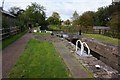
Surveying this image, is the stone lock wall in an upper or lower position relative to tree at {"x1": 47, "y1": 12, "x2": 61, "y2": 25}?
lower

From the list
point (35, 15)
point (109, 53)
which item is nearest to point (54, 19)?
point (35, 15)

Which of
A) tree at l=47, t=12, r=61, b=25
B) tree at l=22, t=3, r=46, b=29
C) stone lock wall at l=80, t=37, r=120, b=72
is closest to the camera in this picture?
stone lock wall at l=80, t=37, r=120, b=72

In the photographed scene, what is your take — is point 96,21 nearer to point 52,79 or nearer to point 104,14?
point 104,14

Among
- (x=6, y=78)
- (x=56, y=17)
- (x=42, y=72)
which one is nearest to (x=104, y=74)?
(x=42, y=72)

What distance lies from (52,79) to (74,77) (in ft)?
2.61

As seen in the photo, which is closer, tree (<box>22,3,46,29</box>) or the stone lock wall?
the stone lock wall

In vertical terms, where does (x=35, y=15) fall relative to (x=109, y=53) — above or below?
above

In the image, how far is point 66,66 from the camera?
10.6 metres

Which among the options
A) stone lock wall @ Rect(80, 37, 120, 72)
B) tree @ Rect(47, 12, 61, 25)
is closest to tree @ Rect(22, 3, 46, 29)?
tree @ Rect(47, 12, 61, 25)

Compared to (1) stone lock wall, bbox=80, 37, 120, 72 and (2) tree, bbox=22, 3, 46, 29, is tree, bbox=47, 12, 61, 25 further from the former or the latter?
(1) stone lock wall, bbox=80, 37, 120, 72

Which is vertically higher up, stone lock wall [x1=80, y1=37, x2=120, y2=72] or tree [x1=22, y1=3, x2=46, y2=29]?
tree [x1=22, y1=3, x2=46, y2=29]

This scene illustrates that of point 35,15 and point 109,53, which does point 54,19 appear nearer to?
point 35,15

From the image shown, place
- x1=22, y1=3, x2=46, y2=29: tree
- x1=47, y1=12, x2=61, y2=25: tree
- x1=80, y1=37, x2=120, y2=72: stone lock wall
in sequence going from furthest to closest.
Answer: x1=47, y1=12, x2=61, y2=25: tree, x1=22, y1=3, x2=46, y2=29: tree, x1=80, y1=37, x2=120, y2=72: stone lock wall

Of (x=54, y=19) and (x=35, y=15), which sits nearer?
(x=35, y=15)
